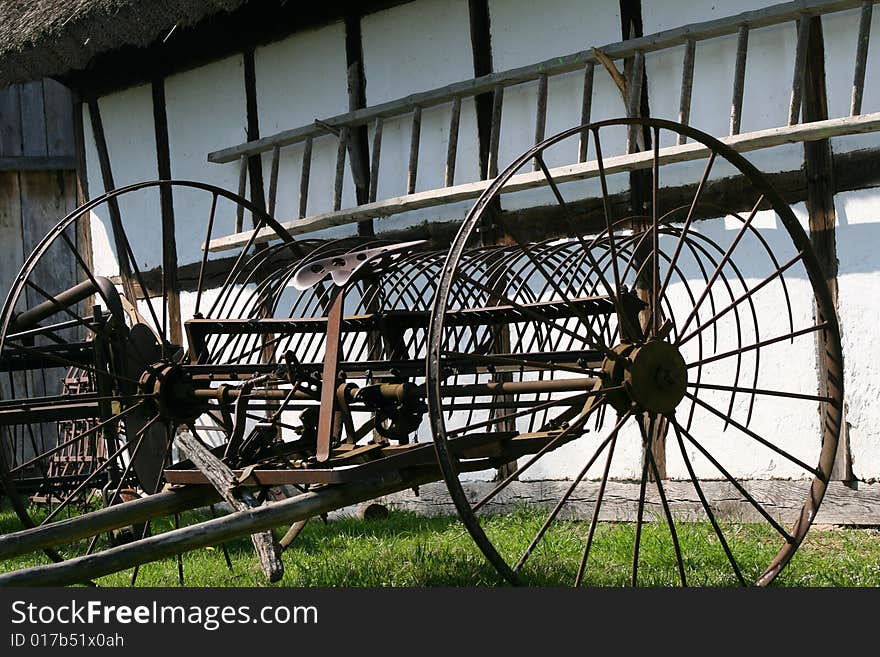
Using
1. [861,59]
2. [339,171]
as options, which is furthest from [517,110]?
[861,59]

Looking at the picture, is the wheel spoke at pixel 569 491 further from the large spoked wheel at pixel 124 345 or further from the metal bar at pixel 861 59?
the metal bar at pixel 861 59

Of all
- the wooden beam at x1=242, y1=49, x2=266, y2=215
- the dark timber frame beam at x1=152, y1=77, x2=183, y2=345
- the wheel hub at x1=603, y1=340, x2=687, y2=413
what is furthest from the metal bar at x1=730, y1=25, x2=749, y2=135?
the dark timber frame beam at x1=152, y1=77, x2=183, y2=345

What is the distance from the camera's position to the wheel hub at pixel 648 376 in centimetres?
348

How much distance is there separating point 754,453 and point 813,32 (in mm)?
2029

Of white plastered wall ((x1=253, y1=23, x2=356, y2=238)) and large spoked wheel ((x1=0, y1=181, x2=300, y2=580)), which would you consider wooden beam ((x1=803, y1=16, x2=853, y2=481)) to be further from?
white plastered wall ((x1=253, y1=23, x2=356, y2=238))

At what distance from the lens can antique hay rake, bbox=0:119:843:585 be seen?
3.24 meters

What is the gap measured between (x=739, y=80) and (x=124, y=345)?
9.98 feet

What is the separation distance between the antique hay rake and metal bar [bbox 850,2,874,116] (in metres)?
0.66

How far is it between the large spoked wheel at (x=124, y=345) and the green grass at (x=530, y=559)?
0.50 metres

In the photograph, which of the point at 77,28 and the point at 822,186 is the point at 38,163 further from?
the point at 822,186

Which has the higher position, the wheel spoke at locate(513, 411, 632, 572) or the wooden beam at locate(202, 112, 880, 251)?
the wooden beam at locate(202, 112, 880, 251)

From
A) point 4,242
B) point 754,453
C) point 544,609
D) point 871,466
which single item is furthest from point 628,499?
point 4,242

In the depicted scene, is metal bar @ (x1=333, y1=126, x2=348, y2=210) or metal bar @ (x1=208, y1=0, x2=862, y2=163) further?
metal bar @ (x1=333, y1=126, x2=348, y2=210)

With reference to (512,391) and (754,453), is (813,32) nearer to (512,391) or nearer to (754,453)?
(754,453)
